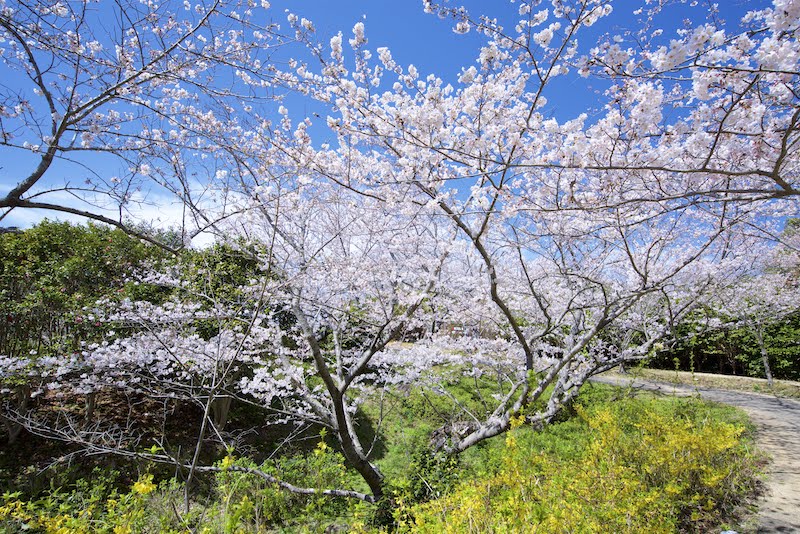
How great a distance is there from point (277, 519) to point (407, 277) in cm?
406

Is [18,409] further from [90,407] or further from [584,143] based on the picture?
[584,143]

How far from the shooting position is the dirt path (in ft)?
12.9

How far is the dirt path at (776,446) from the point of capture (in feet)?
12.9

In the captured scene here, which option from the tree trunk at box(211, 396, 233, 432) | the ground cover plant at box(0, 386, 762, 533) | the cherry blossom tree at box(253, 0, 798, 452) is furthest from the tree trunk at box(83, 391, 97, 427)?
the cherry blossom tree at box(253, 0, 798, 452)

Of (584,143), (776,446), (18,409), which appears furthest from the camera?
(18,409)

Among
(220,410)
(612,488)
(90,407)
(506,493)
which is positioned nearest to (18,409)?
(90,407)

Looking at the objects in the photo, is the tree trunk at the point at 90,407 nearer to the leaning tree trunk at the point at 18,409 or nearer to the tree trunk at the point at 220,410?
the leaning tree trunk at the point at 18,409

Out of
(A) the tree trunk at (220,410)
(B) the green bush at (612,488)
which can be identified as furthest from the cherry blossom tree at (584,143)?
(A) the tree trunk at (220,410)

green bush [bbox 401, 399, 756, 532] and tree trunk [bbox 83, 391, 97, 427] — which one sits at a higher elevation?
tree trunk [bbox 83, 391, 97, 427]

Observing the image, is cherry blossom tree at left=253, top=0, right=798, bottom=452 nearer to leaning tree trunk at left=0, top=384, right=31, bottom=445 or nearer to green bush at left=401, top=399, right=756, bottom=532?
green bush at left=401, top=399, right=756, bottom=532

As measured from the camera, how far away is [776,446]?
6.00 metres

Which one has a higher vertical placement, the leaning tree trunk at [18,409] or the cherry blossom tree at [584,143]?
the cherry blossom tree at [584,143]

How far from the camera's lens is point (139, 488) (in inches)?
86.8

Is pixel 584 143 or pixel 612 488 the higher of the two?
pixel 584 143
